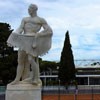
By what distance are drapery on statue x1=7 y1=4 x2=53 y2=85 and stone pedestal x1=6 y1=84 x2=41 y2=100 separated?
223 millimetres

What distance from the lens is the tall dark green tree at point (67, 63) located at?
67.8 m

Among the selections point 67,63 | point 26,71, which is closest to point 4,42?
point 67,63

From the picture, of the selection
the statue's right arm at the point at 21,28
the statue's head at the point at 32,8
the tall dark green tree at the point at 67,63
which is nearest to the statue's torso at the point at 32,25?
the statue's right arm at the point at 21,28

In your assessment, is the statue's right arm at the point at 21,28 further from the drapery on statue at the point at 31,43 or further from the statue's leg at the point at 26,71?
the statue's leg at the point at 26,71

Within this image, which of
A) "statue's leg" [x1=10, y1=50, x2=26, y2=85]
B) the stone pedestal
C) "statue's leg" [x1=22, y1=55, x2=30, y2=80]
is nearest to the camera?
the stone pedestal

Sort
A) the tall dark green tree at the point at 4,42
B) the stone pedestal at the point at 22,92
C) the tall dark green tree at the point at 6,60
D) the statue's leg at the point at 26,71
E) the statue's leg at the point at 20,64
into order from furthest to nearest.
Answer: the tall dark green tree at the point at 4,42 < the tall dark green tree at the point at 6,60 < the statue's leg at the point at 26,71 < the statue's leg at the point at 20,64 < the stone pedestal at the point at 22,92

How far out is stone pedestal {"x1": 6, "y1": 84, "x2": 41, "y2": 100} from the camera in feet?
44.5

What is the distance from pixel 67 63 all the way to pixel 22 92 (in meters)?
54.9

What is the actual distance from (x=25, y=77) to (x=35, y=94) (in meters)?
0.78

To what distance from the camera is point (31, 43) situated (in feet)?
44.8

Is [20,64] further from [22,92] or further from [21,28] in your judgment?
[21,28]

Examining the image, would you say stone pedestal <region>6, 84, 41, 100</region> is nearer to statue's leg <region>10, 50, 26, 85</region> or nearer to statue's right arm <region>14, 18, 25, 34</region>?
statue's leg <region>10, 50, 26, 85</region>

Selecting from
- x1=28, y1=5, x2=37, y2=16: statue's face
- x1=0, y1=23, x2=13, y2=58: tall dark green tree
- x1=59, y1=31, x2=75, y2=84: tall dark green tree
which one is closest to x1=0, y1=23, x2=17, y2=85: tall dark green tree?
x1=0, y1=23, x2=13, y2=58: tall dark green tree

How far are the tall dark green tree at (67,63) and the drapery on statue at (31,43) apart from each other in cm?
5340
